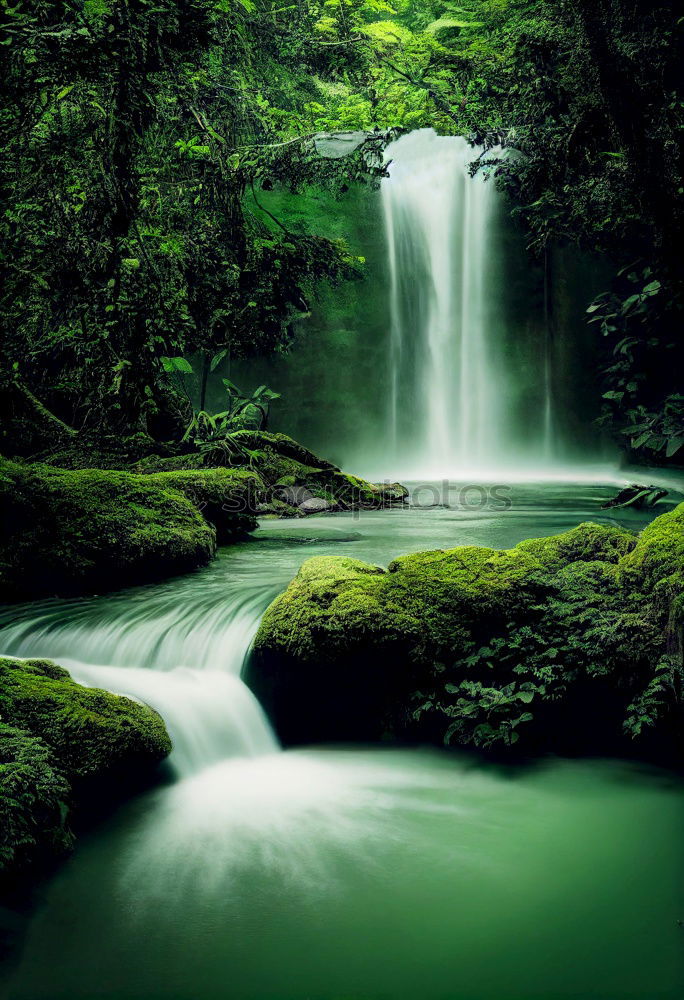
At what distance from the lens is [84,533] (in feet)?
21.4

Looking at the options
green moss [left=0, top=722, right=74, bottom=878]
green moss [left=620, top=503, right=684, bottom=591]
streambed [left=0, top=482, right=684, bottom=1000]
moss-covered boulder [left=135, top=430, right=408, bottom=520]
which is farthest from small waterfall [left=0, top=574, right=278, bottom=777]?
moss-covered boulder [left=135, top=430, right=408, bottom=520]

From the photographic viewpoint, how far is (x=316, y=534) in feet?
28.9

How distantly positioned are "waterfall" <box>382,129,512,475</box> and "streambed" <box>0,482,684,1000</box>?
11385 mm

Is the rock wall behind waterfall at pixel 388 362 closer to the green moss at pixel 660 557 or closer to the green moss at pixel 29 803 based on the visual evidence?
the green moss at pixel 660 557

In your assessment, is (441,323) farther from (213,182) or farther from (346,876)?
(346,876)

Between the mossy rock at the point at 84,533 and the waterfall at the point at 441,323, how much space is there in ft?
30.4

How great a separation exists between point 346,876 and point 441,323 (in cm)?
1381

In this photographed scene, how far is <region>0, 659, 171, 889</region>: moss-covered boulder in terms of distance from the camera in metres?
3.09

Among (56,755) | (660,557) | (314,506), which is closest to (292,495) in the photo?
(314,506)

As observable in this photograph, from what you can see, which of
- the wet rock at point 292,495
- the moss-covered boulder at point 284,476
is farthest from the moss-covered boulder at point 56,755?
the wet rock at point 292,495

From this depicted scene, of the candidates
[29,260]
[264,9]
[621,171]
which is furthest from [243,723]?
[264,9]

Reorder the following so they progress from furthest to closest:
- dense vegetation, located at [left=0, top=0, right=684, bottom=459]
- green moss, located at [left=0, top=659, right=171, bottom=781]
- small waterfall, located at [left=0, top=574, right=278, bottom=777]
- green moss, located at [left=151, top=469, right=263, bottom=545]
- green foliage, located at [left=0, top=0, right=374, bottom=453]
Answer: green moss, located at [left=151, top=469, right=263, bottom=545], dense vegetation, located at [left=0, top=0, right=684, bottom=459], green foliage, located at [left=0, top=0, right=374, bottom=453], small waterfall, located at [left=0, top=574, right=278, bottom=777], green moss, located at [left=0, top=659, right=171, bottom=781]

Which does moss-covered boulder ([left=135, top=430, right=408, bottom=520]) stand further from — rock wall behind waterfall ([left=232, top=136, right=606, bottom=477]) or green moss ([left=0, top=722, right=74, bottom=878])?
green moss ([left=0, top=722, right=74, bottom=878])

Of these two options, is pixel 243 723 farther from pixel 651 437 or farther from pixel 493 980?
pixel 651 437
